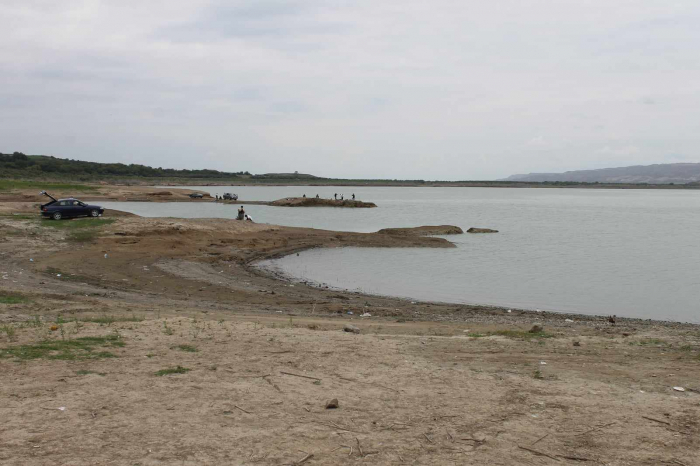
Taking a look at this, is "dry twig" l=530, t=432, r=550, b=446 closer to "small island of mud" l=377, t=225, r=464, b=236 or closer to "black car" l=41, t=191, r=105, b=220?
"black car" l=41, t=191, r=105, b=220

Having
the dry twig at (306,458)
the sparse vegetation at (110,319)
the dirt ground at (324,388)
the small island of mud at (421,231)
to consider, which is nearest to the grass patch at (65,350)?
the dirt ground at (324,388)

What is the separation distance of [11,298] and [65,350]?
6098mm

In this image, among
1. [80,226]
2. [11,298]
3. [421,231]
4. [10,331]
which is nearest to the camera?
[10,331]

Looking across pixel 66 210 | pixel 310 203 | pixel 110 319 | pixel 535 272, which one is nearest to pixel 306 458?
pixel 110 319

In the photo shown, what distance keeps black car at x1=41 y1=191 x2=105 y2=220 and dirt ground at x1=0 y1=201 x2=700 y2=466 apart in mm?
17891

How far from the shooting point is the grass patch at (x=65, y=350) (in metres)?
8.44

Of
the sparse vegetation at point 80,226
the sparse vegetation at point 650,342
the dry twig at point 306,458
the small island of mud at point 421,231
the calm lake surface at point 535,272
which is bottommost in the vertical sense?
the calm lake surface at point 535,272

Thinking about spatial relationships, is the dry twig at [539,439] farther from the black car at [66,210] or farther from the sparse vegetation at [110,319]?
the black car at [66,210]

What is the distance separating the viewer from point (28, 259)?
21.4 metres

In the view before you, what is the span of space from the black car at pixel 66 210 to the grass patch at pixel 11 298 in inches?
753

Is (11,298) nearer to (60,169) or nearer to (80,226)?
A: (80,226)

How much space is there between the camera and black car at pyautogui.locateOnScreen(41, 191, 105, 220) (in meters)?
31.7

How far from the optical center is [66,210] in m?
32.2

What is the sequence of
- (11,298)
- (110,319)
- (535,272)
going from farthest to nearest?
(535,272), (11,298), (110,319)
